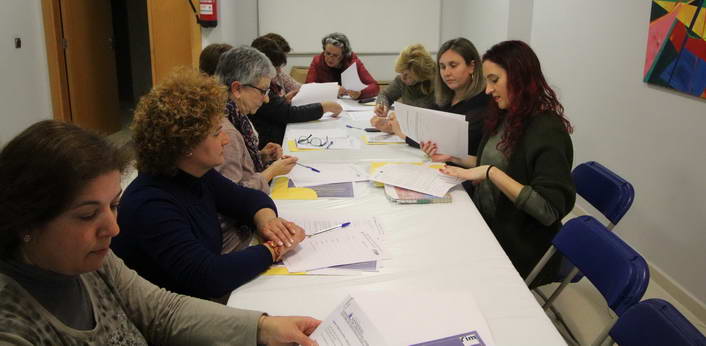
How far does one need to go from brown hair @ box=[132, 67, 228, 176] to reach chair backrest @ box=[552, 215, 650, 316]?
113 centimetres

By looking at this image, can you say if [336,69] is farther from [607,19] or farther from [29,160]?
[29,160]

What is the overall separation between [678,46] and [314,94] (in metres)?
2.14

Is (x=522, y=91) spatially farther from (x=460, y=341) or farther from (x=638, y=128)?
(x=638, y=128)

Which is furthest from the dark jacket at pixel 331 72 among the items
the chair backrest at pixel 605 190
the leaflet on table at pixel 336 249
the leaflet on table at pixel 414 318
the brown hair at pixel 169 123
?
the leaflet on table at pixel 414 318

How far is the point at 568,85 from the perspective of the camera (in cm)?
385

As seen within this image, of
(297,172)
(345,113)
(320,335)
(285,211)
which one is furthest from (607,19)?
(320,335)

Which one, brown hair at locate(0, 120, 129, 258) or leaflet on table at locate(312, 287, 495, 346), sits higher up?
brown hair at locate(0, 120, 129, 258)

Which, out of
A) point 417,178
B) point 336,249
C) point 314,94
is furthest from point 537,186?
point 314,94

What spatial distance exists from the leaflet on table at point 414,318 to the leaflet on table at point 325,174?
91 centimetres

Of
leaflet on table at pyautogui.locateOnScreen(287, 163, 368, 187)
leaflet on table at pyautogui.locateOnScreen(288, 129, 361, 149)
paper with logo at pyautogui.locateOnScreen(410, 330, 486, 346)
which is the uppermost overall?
leaflet on table at pyautogui.locateOnScreen(288, 129, 361, 149)

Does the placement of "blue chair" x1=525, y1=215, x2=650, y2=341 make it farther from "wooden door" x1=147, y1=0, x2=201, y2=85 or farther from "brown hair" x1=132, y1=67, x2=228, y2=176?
"wooden door" x1=147, y1=0, x2=201, y2=85

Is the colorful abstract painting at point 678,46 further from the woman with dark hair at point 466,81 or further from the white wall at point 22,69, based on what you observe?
the white wall at point 22,69

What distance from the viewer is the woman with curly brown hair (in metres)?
1.32

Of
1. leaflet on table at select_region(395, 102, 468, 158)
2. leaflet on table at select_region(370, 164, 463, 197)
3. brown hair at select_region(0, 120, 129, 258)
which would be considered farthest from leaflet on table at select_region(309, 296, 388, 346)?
leaflet on table at select_region(395, 102, 468, 158)
